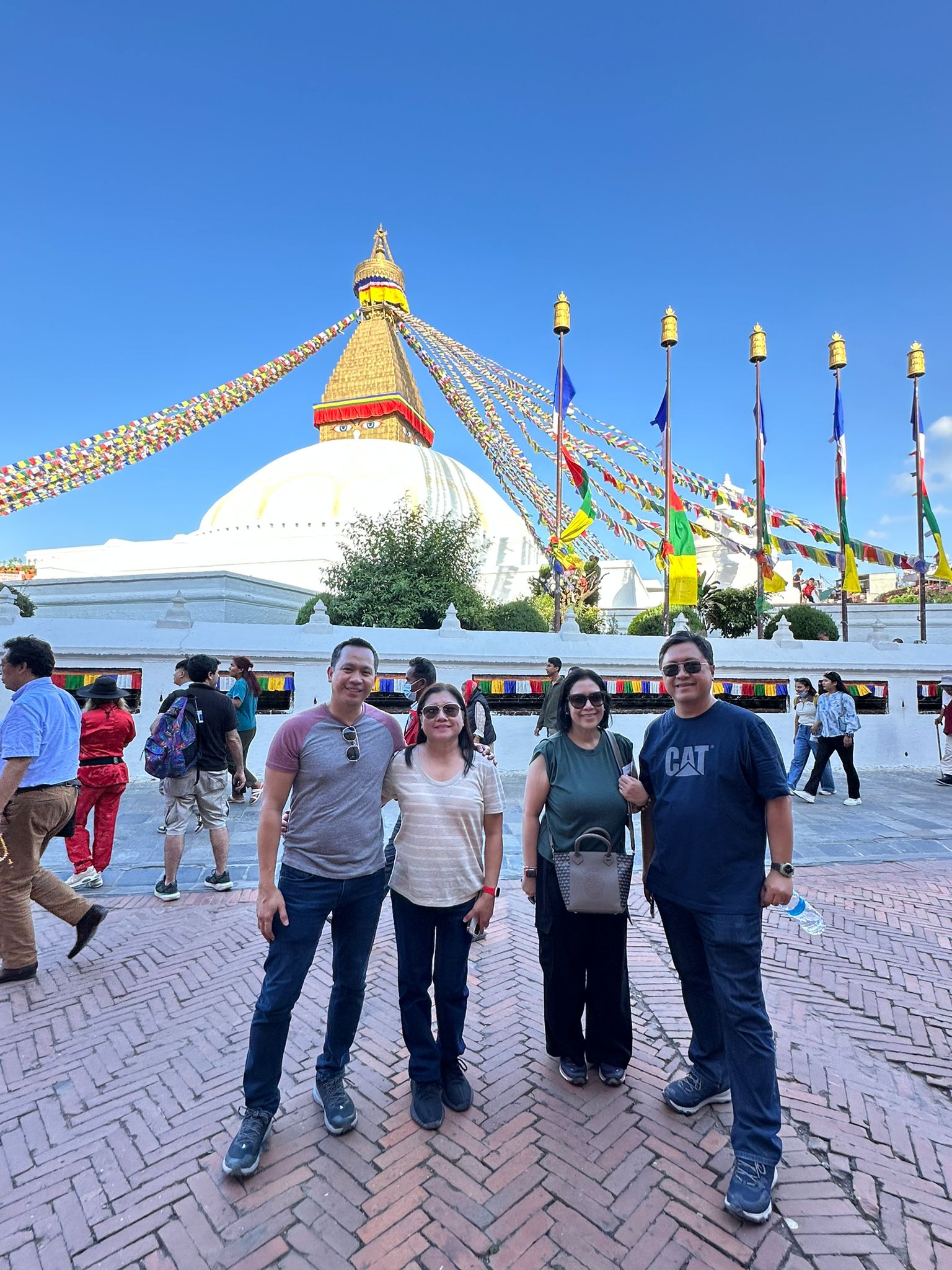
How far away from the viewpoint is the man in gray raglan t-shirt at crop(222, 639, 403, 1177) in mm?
2271

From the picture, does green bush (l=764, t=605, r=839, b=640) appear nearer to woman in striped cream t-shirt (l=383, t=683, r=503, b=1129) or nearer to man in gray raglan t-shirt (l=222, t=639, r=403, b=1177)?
woman in striped cream t-shirt (l=383, t=683, r=503, b=1129)

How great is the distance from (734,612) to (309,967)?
21.8m

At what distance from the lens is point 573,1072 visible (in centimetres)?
272

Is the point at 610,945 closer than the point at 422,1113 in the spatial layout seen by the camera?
No

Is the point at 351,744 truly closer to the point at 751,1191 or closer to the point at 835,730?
the point at 751,1191

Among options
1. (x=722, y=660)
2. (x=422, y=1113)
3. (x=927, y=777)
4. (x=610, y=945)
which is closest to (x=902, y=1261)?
(x=610, y=945)

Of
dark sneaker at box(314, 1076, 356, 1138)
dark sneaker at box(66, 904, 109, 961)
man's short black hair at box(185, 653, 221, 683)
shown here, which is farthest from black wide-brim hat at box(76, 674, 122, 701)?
dark sneaker at box(314, 1076, 356, 1138)

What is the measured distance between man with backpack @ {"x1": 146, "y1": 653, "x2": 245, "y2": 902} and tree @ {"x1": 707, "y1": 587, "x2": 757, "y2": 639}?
19.5 m

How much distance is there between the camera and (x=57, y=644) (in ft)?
28.5

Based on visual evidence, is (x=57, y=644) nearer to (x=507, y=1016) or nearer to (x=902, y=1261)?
(x=507, y=1016)

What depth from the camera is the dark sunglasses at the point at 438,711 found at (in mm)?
2533

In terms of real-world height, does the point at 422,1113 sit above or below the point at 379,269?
below

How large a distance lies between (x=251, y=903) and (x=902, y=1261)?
408 centimetres

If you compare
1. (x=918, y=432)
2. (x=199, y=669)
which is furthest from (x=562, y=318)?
(x=199, y=669)
